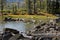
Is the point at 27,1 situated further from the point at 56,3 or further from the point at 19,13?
the point at 56,3

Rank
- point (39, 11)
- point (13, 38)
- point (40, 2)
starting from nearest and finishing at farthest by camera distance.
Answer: point (13, 38) → point (39, 11) → point (40, 2)

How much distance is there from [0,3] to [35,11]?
934 centimetres

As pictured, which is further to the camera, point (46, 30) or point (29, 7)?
point (29, 7)

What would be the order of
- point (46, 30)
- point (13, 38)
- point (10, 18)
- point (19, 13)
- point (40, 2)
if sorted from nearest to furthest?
point (13, 38) → point (46, 30) → point (10, 18) → point (19, 13) → point (40, 2)

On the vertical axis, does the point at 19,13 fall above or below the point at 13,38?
below


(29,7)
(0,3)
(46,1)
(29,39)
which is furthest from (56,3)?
(29,39)

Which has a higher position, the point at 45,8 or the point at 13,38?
the point at 13,38

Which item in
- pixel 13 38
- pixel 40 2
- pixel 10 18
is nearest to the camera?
pixel 13 38

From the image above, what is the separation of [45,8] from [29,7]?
497 cm

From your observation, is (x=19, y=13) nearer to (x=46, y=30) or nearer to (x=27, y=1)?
(x=27, y=1)

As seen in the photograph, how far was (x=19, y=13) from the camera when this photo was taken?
6544cm

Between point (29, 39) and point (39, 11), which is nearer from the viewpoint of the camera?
point (29, 39)

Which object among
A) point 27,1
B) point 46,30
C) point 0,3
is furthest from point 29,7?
point 46,30

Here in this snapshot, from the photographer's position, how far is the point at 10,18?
56.5 meters
